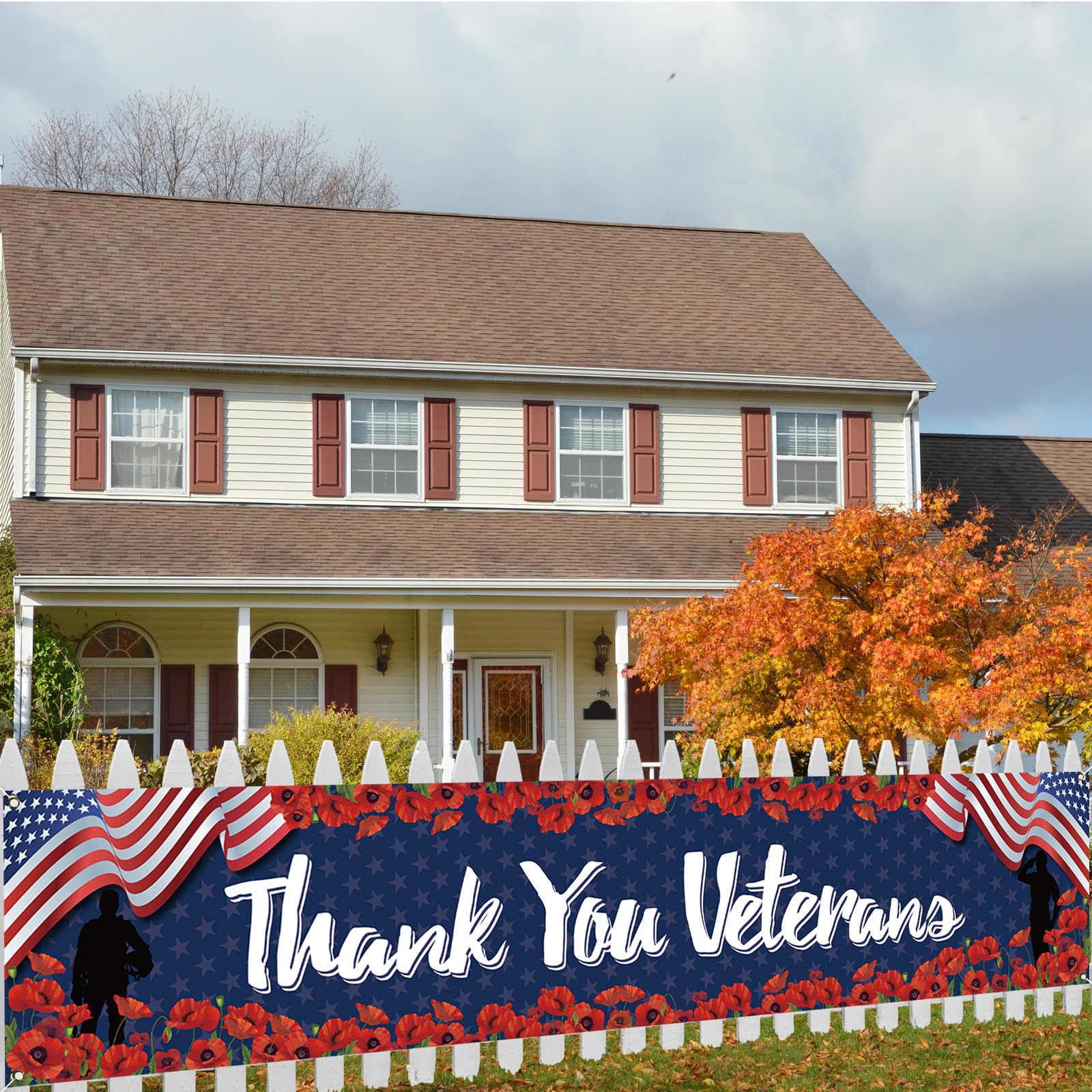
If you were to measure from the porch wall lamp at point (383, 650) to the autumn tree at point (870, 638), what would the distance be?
5.46 meters

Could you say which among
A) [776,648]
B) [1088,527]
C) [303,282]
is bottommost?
[776,648]

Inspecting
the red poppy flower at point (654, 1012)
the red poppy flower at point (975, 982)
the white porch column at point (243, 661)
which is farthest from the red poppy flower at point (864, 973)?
the white porch column at point (243, 661)

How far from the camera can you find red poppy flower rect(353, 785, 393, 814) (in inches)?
217

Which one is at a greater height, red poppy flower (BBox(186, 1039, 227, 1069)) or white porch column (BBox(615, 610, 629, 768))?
white porch column (BBox(615, 610, 629, 768))

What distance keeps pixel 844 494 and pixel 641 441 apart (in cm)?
307

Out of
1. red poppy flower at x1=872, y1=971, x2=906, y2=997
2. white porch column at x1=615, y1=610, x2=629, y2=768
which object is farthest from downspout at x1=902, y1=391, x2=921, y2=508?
red poppy flower at x1=872, y1=971, x2=906, y2=997

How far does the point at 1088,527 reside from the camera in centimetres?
2164

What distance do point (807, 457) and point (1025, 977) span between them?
13.9 meters

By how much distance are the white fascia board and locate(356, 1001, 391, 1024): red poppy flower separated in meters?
14.0

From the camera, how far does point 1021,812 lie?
22.0 feet

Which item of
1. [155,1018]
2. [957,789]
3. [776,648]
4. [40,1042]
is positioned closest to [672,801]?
[957,789]

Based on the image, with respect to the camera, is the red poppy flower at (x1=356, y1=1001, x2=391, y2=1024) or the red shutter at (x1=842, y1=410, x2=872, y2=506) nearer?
the red poppy flower at (x1=356, y1=1001, x2=391, y2=1024)

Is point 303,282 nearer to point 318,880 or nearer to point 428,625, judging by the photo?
point 428,625

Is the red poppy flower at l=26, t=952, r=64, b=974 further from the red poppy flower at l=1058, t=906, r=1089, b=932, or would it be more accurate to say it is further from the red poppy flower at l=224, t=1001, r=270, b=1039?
the red poppy flower at l=1058, t=906, r=1089, b=932
